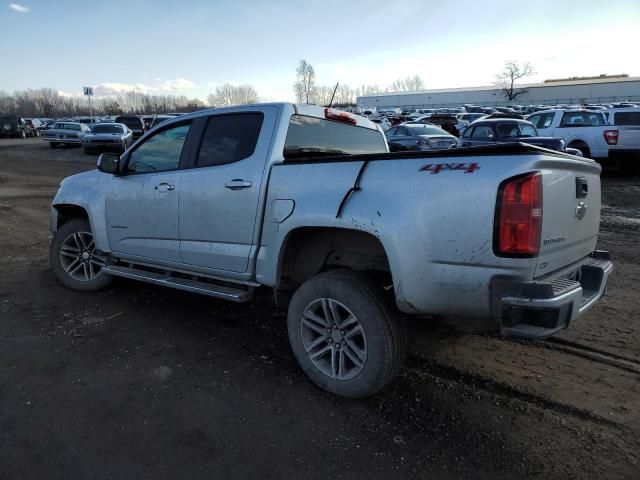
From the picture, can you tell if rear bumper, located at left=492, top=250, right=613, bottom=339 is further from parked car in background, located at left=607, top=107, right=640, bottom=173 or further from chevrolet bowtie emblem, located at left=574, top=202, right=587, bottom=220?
parked car in background, located at left=607, top=107, right=640, bottom=173

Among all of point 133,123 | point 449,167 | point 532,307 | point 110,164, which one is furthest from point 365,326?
point 133,123

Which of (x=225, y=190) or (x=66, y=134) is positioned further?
(x=66, y=134)

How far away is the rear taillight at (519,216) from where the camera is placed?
8.09 ft

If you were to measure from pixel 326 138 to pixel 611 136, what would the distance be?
1307cm

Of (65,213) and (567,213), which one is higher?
(567,213)

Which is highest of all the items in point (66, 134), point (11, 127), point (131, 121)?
point (11, 127)

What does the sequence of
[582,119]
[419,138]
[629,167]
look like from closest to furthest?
[629,167] → [582,119] → [419,138]

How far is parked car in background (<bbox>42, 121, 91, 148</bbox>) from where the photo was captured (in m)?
27.9

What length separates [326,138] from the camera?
4.14 m

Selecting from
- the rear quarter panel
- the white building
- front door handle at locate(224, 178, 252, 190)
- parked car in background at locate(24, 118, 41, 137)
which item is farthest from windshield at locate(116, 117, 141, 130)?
the white building

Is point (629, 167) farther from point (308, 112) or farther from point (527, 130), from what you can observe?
point (308, 112)

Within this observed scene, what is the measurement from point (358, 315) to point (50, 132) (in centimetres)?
3092

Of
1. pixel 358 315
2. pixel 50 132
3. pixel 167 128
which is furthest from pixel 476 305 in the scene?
pixel 50 132

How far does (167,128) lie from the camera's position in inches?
177
